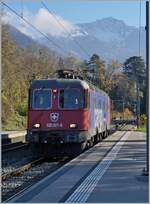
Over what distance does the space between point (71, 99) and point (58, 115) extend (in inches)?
34.0

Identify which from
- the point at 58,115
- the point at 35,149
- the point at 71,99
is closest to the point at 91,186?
the point at 58,115

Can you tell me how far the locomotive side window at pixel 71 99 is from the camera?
22281 millimetres

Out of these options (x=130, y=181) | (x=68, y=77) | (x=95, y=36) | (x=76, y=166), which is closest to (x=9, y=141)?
(x=68, y=77)

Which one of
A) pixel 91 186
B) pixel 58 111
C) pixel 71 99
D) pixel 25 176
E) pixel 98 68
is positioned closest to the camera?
pixel 91 186

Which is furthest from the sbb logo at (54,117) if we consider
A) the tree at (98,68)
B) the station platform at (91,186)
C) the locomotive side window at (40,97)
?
the tree at (98,68)

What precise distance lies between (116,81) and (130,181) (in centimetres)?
10003

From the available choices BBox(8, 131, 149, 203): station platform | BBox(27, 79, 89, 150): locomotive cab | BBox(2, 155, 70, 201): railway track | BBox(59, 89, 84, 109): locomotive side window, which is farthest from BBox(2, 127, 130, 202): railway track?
BBox(59, 89, 84, 109): locomotive side window

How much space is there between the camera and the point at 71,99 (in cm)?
2239

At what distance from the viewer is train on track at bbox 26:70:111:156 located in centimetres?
2172

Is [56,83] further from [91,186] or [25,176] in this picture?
[91,186]

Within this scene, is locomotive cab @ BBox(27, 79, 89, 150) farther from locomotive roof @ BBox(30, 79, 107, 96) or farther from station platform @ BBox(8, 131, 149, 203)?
station platform @ BBox(8, 131, 149, 203)

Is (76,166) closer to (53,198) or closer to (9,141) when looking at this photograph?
(53,198)

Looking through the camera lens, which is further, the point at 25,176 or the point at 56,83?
the point at 56,83

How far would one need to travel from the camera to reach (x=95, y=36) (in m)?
108
